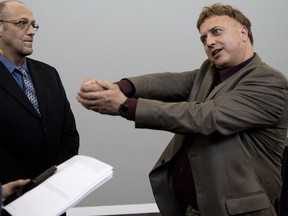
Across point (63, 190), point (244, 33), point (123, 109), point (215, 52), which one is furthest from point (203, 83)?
point (63, 190)

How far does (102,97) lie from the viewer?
126 cm

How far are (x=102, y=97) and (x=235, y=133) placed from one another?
0.52 metres

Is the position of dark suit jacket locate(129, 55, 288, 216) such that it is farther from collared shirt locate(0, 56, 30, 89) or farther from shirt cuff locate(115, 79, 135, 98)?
collared shirt locate(0, 56, 30, 89)

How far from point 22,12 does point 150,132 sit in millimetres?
1503

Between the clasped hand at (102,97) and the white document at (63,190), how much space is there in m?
0.21

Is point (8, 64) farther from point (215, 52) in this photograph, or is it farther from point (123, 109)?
point (215, 52)

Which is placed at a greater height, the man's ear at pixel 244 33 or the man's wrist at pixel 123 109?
the man's ear at pixel 244 33

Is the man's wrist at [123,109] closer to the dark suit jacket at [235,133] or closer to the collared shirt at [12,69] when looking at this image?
the dark suit jacket at [235,133]

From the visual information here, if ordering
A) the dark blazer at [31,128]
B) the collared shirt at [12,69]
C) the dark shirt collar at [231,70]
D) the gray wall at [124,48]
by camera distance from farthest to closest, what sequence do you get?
the gray wall at [124,48], the collared shirt at [12,69], the dark blazer at [31,128], the dark shirt collar at [231,70]

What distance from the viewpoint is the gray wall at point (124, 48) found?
8.87 ft

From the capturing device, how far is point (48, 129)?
1.66 metres

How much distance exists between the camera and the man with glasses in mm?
1554

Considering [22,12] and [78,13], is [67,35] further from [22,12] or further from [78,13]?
[22,12]

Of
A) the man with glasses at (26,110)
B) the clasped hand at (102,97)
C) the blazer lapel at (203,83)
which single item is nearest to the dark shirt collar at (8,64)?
the man with glasses at (26,110)
